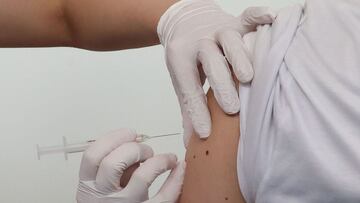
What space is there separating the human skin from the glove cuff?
0.26 metres

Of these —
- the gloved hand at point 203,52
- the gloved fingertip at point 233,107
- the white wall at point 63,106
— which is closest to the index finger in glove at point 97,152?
the gloved hand at point 203,52

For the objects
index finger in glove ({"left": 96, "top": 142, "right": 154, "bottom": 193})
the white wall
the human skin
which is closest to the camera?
the human skin

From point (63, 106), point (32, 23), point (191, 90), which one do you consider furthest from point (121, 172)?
point (63, 106)

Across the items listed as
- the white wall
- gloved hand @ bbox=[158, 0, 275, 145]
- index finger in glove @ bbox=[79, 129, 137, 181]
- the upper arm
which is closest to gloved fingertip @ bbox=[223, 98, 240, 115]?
gloved hand @ bbox=[158, 0, 275, 145]

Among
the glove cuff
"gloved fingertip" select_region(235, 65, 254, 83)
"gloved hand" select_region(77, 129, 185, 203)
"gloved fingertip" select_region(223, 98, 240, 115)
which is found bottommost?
"gloved hand" select_region(77, 129, 185, 203)

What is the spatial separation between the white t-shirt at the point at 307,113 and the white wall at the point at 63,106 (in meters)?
0.96

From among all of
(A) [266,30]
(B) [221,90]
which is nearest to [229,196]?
(B) [221,90]

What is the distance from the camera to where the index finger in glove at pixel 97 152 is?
0.91m

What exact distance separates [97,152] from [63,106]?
764 millimetres

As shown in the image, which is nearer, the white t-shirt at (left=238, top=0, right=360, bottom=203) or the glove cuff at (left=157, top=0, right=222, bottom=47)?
the white t-shirt at (left=238, top=0, right=360, bottom=203)

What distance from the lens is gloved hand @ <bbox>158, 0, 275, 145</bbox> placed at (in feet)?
2.60

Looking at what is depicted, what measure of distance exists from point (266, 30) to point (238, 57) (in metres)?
0.06

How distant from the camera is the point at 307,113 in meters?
0.66

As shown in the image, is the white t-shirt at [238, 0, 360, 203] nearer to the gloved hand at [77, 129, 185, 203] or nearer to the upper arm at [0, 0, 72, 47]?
the gloved hand at [77, 129, 185, 203]
